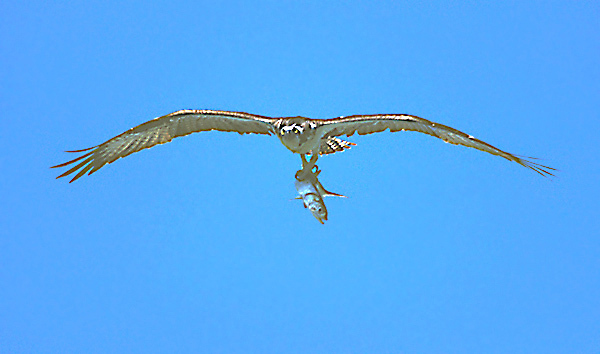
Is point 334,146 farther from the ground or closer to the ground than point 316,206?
farther from the ground

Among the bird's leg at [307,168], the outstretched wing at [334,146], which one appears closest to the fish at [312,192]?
the bird's leg at [307,168]

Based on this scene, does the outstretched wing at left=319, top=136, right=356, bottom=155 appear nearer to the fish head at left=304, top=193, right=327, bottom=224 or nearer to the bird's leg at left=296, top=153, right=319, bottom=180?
the bird's leg at left=296, top=153, right=319, bottom=180

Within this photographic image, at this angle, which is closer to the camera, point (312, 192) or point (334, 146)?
point (312, 192)

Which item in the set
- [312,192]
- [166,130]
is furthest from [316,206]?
[166,130]

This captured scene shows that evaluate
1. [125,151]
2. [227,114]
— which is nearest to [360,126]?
[227,114]

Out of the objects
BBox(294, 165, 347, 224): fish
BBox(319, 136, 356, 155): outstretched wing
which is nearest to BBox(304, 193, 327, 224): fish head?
BBox(294, 165, 347, 224): fish

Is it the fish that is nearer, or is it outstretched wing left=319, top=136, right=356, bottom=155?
the fish

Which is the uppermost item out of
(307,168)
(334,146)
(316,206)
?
(334,146)

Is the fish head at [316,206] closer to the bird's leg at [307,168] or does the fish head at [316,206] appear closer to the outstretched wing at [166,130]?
the bird's leg at [307,168]

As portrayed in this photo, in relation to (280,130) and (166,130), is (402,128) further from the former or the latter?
(166,130)
